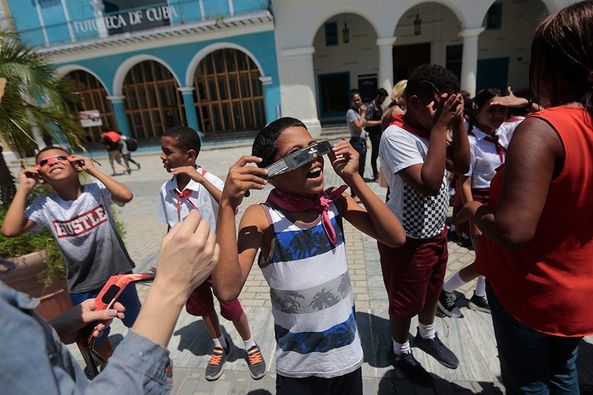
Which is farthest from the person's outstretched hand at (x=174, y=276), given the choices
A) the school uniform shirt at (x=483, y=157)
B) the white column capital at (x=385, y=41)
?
the white column capital at (x=385, y=41)

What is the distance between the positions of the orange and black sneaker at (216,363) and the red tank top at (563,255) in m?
2.08

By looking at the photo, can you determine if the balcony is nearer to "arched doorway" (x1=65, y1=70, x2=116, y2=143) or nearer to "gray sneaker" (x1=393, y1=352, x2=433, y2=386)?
"arched doorway" (x1=65, y1=70, x2=116, y2=143)

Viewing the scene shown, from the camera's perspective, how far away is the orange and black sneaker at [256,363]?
258 centimetres

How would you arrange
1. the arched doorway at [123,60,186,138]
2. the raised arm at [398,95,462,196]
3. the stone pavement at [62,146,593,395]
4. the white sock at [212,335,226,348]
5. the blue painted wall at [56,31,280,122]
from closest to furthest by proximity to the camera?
the raised arm at [398,95,462,196] → the stone pavement at [62,146,593,395] → the white sock at [212,335,226,348] → the blue painted wall at [56,31,280,122] → the arched doorway at [123,60,186,138]

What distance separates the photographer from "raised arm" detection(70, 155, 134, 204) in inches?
92.7

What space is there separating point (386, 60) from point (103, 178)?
13.4m

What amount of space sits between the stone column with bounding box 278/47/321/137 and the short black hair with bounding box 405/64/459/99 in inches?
488

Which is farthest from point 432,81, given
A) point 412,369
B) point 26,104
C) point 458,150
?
point 26,104

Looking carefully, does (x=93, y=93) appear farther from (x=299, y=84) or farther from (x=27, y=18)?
(x=299, y=84)

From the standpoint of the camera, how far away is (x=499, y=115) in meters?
3.10

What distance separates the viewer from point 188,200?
253 centimetres

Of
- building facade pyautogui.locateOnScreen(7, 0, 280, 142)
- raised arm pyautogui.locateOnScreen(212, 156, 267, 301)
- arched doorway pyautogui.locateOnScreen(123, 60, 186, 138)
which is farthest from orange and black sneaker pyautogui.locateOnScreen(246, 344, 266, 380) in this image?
arched doorway pyautogui.locateOnScreen(123, 60, 186, 138)

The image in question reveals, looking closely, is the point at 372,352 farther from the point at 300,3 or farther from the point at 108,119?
the point at 108,119

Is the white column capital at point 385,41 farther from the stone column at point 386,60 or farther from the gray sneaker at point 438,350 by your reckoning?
the gray sneaker at point 438,350
